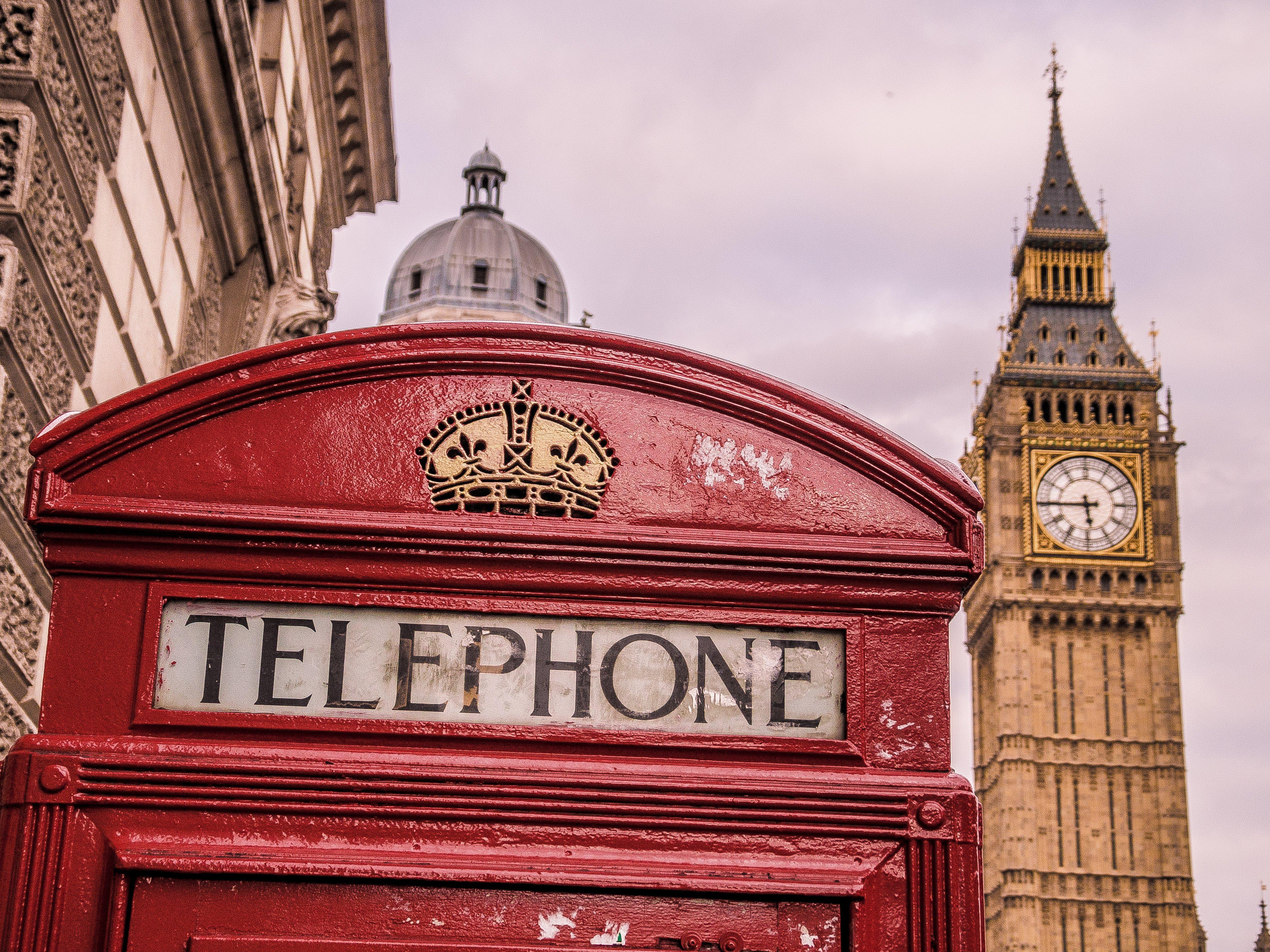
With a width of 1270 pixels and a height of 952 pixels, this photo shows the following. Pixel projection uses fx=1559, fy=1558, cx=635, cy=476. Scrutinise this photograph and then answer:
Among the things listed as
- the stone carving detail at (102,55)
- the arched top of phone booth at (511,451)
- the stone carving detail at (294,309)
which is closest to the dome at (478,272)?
the stone carving detail at (294,309)

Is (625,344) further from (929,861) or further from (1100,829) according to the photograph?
(1100,829)

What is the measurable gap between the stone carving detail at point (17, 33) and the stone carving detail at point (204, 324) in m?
2.20

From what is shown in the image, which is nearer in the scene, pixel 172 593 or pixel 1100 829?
pixel 172 593

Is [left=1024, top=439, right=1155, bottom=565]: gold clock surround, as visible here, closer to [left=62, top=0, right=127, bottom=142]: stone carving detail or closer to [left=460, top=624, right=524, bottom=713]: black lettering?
[left=62, top=0, right=127, bottom=142]: stone carving detail

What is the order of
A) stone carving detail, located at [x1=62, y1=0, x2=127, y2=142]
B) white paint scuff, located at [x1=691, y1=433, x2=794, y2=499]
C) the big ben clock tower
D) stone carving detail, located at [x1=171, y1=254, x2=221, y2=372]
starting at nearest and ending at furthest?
1. white paint scuff, located at [x1=691, y1=433, x2=794, y2=499]
2. stone carving detail, located at [x1=62, y1=0, x2=127, y2=142]
3. stone carving detail, located at [x1=171, y1=254, x2=221, y2=372]
4. the big ben clock tower

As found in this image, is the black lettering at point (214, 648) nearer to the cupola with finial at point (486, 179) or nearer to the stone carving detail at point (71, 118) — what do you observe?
the stone carving detail at point (71, 118)

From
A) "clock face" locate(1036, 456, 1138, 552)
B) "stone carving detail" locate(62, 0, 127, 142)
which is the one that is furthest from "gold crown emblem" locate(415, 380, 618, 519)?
"clock face" locate(1036, 456, 1138, 552)

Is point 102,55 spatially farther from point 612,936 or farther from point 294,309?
point 612,936

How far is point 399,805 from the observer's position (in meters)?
1.98

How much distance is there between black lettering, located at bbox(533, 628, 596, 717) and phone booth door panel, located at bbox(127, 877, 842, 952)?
23cm

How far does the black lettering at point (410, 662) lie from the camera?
79.8 inches

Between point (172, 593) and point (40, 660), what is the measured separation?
7.95ft

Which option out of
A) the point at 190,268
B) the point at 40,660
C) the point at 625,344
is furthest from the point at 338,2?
the point at 625,344

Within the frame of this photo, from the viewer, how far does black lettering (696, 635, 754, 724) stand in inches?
81.3
